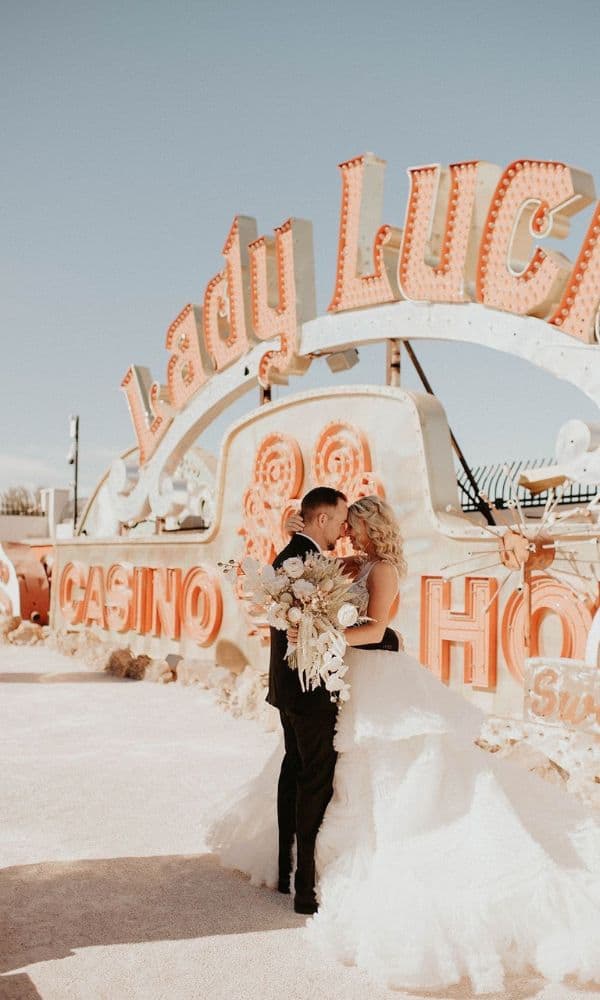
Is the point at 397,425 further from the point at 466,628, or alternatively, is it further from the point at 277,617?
the point at 277,617

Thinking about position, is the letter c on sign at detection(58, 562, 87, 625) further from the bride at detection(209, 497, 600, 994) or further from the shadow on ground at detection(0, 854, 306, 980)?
the bride at detection(209, 497, 600, 994)

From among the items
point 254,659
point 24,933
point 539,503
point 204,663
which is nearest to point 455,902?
point 24,933

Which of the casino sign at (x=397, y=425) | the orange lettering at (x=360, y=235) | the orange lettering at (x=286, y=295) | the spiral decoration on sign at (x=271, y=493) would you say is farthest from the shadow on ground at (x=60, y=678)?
the orange lettering at (x=360, y=235)

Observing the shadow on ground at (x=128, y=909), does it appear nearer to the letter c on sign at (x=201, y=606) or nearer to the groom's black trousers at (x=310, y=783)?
the groom's black trousers at (x=310, y=783)

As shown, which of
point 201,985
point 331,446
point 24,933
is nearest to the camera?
point 201,985

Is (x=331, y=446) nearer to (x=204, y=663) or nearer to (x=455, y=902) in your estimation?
(x=204, y=663)

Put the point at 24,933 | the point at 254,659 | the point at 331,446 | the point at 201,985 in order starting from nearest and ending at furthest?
1. the point at 201,985
2. the point at 24,933
3. the point at 331,446
4. the point at 254,659

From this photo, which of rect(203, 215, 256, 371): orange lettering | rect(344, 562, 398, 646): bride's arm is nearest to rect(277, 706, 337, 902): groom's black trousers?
rect(344, 562, 398, 646): bride's arm

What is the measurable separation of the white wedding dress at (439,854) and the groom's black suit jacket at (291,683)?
0.14 metres

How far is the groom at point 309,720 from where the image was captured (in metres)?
4.12

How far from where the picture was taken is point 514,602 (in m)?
7.65

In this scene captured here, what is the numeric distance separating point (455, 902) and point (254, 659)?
24.9 feet

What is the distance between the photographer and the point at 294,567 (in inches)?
157

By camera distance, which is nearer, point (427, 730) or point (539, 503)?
point (427, 730)
